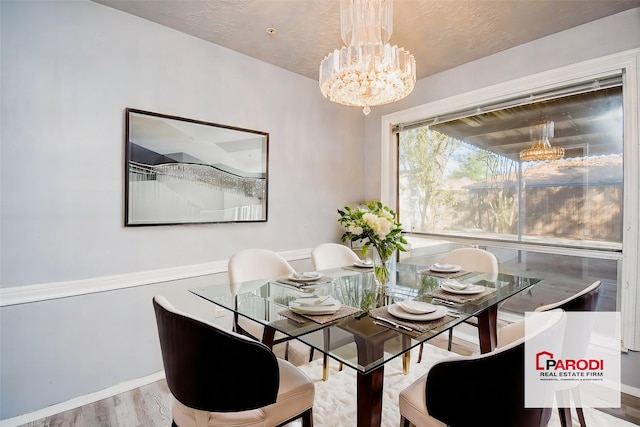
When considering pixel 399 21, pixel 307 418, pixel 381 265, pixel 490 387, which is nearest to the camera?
pixel 490 387

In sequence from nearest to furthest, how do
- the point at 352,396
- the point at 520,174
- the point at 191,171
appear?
the point at 352,396 < the point at 191,171 < the point at 520,174

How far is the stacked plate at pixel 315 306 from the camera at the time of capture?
1.42m

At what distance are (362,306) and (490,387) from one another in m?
0.69

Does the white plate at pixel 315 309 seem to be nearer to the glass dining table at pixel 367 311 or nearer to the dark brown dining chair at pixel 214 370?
the glass dining table at pixel 367 311

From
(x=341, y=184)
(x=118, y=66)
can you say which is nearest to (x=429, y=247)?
(x=341, y=184)

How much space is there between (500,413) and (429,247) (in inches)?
102

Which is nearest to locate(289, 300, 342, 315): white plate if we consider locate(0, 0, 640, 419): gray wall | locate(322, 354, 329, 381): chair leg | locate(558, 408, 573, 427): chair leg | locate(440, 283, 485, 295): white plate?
locate(440, 283, 485, 295): white plate

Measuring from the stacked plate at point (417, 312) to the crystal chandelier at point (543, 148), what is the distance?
1.93 metres

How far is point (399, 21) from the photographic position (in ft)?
7.51

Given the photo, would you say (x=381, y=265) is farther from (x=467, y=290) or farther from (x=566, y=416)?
(x=566, y=416)

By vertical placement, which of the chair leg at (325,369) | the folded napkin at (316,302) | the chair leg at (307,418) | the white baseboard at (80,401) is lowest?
the white baseboard at (80,401)
